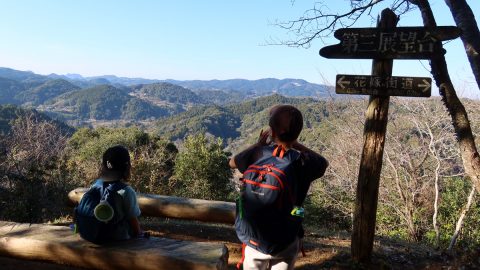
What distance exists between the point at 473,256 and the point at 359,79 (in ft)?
10.6

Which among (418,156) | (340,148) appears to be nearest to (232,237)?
(418,156)

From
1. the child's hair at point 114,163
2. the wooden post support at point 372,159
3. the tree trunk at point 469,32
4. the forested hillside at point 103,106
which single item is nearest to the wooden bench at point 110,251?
the child's hair at point 114,163

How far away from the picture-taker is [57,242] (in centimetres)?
318

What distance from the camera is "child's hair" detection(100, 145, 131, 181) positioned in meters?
2.85

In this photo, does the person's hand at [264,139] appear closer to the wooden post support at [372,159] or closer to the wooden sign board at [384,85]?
→ the wooden sign board at [384,85]

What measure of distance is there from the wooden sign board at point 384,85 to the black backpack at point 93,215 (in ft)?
8.16

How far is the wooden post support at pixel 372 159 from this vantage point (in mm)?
4008

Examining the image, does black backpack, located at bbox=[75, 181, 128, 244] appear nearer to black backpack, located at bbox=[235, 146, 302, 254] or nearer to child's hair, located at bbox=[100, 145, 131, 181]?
child's hair, located at bbox=[100, 145, 131, 181]

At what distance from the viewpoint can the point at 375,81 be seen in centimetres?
397

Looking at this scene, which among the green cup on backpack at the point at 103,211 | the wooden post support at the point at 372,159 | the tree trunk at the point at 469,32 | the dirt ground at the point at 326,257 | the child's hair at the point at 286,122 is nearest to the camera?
the child's hair at the point at 286,122

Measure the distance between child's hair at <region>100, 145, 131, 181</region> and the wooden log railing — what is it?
197 cm

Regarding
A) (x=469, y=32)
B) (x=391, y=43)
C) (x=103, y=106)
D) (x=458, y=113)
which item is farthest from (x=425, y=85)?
(x=103, y=106)

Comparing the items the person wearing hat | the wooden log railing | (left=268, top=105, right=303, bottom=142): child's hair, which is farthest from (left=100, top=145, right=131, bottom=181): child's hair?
the wooden log railing

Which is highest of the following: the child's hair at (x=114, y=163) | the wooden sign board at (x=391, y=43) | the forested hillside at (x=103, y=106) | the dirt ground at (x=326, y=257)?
the forested hillside at (x=103, y=106)
